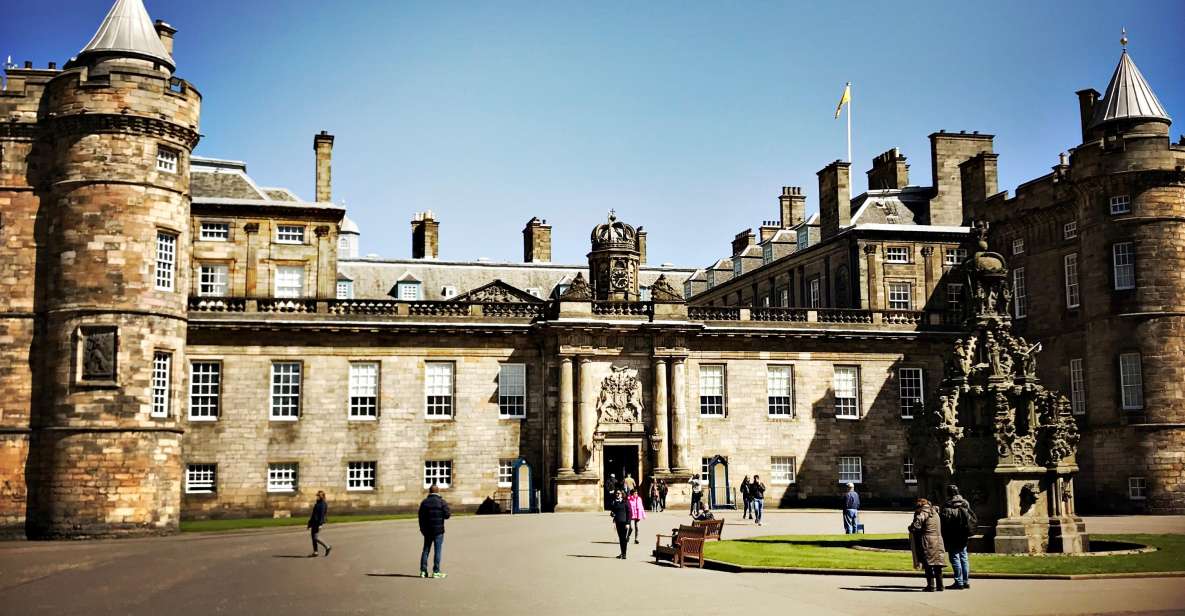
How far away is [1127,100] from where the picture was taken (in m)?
42.7

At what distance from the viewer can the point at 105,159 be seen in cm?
3484

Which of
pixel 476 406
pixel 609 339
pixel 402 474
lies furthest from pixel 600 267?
pixel 402 474

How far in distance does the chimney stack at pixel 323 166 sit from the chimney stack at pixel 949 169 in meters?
27.7

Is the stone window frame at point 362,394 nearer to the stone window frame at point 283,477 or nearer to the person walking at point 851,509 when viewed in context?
the stone window frame at point 283,477

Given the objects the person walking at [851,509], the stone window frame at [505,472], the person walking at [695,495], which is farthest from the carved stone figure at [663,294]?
the person walking at [851,509]

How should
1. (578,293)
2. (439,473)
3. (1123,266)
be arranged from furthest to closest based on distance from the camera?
(578,293) → (439,473) → (1123,266)

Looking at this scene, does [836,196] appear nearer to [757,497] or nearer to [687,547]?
[757,497]

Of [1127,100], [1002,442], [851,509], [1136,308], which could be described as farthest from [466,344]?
[1127,100]

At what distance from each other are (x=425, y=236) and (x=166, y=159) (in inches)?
1095

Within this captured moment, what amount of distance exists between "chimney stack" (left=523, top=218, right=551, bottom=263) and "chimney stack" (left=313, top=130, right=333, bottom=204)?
16.9m

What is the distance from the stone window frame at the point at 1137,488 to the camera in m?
39.7

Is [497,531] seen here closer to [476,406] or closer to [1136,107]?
[476,406]

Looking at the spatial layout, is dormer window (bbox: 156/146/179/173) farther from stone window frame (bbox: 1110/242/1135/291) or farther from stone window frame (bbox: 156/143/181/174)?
stone window frame (bbox: 1110/242/1135/291)

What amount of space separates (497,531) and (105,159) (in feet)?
54.8
